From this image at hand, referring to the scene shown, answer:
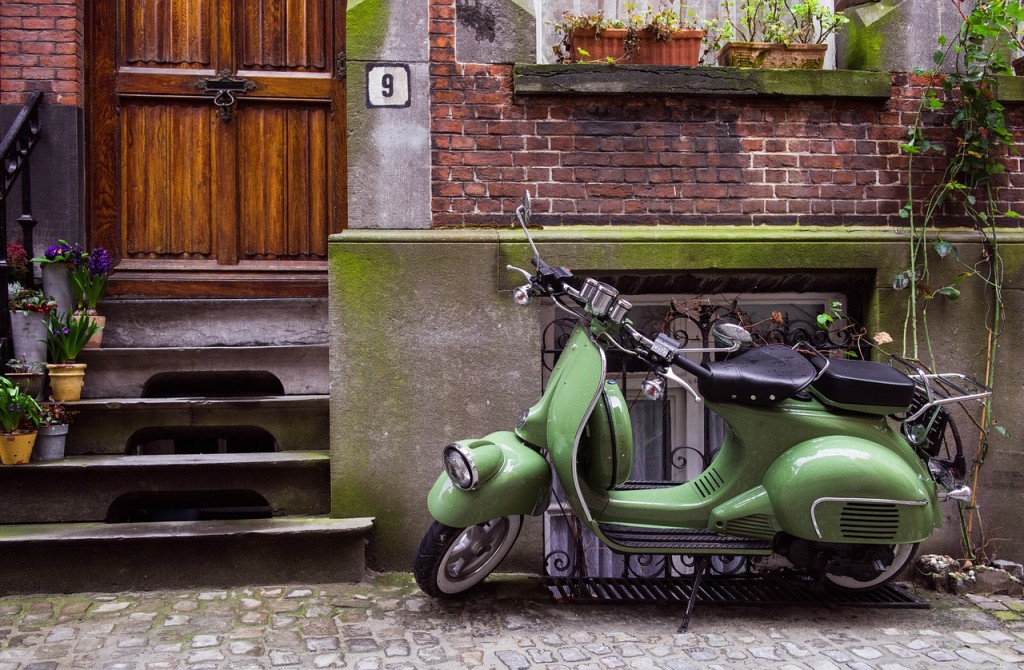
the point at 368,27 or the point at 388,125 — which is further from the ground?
the point at 368,27

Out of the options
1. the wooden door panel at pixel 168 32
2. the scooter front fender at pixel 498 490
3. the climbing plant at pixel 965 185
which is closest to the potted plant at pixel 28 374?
the wooden door panel at pixel 168 32

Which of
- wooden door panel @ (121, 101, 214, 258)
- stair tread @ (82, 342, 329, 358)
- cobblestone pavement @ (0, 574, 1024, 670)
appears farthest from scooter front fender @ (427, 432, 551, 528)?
wooden door panel @ (121, 101, 214, 258)

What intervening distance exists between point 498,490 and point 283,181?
2.58 m

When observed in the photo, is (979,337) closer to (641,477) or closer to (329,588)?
(641,477)

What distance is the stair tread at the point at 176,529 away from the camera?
373 centimetres

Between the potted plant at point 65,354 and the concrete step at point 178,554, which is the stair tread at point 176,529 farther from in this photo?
the potted plant at point 65,354

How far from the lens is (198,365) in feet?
15.1

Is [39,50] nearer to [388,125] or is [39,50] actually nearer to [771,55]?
[388,125]

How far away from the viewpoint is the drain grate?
373 cm

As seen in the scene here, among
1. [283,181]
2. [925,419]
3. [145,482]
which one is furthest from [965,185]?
[145,482]

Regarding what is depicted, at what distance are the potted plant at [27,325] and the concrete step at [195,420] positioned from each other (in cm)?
37

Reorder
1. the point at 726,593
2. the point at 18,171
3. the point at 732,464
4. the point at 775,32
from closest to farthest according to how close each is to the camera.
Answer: the point at 732,464 < the point at 726,593 < the point at 18,171 < the point at 775,32

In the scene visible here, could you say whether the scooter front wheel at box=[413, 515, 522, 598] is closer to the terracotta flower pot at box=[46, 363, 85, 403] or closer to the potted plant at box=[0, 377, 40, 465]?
the potted plant at box=[0, 377, 40, 465]

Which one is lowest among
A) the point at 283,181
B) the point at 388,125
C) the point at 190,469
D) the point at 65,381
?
the point at 190,469
